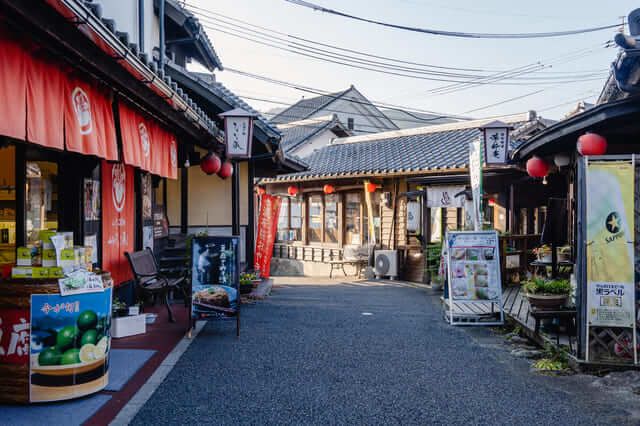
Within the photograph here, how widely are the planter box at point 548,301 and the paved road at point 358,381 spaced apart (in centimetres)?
83

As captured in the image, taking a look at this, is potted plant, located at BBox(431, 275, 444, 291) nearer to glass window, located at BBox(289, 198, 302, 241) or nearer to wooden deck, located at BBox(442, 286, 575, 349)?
wooden deck, located at BBox(442, 286, 575, 349)

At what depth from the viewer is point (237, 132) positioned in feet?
34.9

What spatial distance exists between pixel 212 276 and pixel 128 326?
4.44 feet

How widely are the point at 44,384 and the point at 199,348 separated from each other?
2624 millimetres

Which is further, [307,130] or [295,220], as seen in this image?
[307,130]

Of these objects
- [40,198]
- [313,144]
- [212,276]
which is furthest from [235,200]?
[313,144]

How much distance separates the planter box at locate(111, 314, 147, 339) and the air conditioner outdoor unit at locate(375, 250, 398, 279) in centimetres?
1064

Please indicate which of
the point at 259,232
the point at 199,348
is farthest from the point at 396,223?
the point at 199,348

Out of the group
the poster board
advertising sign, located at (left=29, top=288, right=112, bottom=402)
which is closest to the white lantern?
the poster board

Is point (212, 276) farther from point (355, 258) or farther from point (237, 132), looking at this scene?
point (355, 258)

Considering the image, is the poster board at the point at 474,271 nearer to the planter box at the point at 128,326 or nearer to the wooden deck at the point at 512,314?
the wooden deck at the point at 512,314

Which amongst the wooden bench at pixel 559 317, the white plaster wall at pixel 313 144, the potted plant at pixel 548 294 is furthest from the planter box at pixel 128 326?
the white plaster wall at pixel 313 144

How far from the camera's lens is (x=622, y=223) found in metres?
6.09

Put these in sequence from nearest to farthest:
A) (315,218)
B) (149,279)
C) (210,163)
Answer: (149,279) → (210,163) → (315,218)
